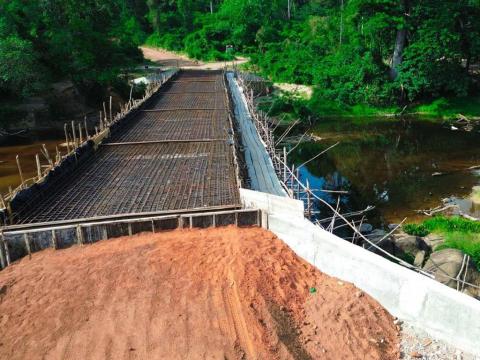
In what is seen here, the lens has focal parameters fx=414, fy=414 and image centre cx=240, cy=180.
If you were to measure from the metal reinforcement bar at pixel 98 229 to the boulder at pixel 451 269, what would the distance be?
374 centimetres

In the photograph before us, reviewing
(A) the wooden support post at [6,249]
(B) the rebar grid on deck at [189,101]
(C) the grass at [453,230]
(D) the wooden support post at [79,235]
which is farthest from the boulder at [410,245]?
(B) the rebar grid on deck at [189,101]

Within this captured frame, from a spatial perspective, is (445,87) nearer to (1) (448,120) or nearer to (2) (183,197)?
(1) (448,120)

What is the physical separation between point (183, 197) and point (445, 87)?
911 inches

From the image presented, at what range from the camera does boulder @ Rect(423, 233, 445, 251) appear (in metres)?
10.6

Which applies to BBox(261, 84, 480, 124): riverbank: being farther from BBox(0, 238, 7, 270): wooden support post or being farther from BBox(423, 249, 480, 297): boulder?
BBox(0, 238, 7, 270): wooden support post

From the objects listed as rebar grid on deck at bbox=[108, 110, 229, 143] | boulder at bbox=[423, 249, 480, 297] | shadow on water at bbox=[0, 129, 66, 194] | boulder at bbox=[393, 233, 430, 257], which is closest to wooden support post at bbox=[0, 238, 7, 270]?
rebar grid on deck at bbox=[108, 110, 229, 143]

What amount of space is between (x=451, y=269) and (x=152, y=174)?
23.4ft

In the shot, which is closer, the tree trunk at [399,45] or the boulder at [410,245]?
the boulder at [410,245]

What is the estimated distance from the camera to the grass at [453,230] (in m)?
10.6

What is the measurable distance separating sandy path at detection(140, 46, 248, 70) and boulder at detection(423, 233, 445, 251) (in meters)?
28.9

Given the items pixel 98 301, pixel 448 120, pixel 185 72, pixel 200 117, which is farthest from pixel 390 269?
pixel 185 72

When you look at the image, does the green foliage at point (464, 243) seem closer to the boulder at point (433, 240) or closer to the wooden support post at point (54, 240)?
the boulder at point (433, 240)

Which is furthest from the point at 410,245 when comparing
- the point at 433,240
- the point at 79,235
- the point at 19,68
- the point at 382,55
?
the point at 382,55

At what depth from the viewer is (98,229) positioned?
25.1 feet
